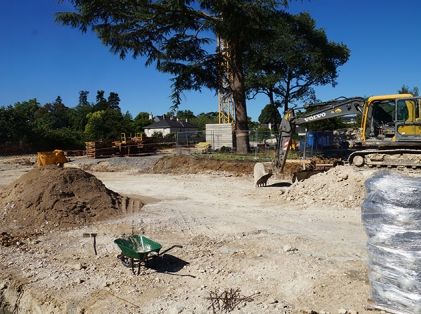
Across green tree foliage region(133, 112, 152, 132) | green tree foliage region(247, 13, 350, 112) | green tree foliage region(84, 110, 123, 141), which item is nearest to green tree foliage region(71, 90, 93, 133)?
green tree foliage region(133, 112, 152, 132)

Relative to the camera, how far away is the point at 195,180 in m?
19.7

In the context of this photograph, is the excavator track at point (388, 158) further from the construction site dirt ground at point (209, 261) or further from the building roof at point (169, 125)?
the building roof at point (169, 125)

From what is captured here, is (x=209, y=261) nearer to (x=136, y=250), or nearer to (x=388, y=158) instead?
(x=136, y=250)

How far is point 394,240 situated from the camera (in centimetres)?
495

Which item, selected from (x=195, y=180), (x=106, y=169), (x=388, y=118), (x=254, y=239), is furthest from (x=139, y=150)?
(x=254, y=239)

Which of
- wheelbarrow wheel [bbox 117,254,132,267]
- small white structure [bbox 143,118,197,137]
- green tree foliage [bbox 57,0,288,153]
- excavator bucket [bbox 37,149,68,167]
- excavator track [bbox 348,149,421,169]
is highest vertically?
green tree foliage [bbox 57,0,288,153]

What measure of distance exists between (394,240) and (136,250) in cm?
431

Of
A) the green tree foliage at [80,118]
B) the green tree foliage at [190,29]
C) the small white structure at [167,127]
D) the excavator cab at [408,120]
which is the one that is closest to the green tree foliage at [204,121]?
the small white structure at [167,127]

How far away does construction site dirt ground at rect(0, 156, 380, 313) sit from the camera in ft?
20.3

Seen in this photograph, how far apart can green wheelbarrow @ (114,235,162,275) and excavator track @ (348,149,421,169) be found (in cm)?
888

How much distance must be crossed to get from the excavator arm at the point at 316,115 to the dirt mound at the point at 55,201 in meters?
7.07

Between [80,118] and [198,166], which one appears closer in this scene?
[198,166]

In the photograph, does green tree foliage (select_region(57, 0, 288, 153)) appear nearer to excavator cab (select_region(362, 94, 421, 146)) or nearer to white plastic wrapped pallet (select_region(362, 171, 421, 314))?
excavator cab (select_region(362, 94, 421, 146))

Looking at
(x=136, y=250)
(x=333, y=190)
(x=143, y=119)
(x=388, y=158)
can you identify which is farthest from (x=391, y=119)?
(x=143, y=119)
